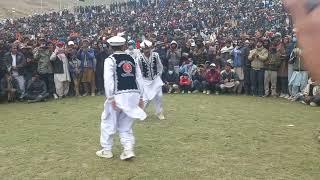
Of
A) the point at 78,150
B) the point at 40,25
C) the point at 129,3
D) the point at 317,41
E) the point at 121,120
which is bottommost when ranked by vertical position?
the point at 78,150

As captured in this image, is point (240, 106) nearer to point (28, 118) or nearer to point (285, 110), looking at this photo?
point (285, 110)

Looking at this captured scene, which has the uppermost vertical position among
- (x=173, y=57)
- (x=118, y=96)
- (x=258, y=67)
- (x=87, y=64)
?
(x=173, y=57)

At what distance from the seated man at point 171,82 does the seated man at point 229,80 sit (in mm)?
1588

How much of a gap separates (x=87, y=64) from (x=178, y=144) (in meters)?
8.45

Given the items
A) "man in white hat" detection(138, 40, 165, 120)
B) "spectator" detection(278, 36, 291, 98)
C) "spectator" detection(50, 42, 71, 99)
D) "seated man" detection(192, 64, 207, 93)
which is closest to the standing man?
"seated man" detection(192, 64, 207, 93)

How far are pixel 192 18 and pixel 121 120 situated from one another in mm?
45945

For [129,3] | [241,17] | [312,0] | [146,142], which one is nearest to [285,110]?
[146,142]

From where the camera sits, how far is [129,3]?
67.2 meters

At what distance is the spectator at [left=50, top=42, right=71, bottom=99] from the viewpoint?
49.4ft

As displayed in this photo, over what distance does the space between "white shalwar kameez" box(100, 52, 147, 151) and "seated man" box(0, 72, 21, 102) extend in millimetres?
8167

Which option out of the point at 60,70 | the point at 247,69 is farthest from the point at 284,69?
the point at 60,70

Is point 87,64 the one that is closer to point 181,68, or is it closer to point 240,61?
point 181,68

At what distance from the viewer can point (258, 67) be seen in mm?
15164

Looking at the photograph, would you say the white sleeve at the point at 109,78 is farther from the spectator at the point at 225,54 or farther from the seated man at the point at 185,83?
the spectator at the point at 225,54
